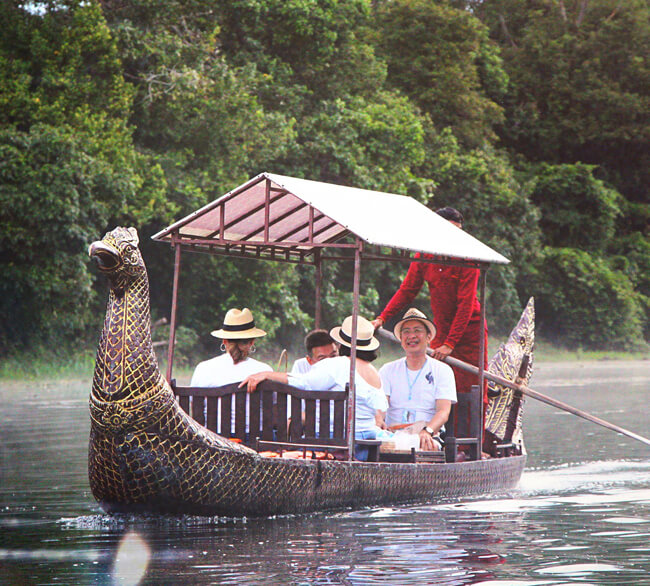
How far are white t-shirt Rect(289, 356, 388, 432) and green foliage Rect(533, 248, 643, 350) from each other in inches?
1185

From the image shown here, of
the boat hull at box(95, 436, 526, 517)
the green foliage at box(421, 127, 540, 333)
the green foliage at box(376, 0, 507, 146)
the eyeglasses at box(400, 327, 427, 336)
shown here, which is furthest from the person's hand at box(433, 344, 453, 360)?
the green foliage at box(376, 0, 507, 146)

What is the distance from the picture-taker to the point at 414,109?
3291 centimetres

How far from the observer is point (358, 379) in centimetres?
875

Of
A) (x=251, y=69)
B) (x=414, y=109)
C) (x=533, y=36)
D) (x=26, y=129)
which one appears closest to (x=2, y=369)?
(x=26, y=129)

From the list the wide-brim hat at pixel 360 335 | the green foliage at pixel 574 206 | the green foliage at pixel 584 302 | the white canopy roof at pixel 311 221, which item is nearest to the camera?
the white canopy roof at pixel 311 221

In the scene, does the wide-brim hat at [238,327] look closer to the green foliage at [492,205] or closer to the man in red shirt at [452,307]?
the man in red shirt at [452,307]

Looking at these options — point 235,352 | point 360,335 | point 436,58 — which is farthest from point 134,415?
point 436,58

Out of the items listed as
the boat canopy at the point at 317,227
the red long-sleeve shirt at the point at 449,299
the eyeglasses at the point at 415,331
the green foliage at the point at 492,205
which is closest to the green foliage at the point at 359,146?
the green foliage at the point at 492,205

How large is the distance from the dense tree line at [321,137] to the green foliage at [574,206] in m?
0.07

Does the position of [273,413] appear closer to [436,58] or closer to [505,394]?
[505,394]

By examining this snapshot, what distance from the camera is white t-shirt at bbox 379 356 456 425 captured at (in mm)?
9477

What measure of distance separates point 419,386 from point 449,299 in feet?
3.87

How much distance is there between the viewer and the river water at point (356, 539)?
660 cm

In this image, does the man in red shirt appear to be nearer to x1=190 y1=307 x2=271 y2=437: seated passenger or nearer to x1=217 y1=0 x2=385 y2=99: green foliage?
x1=190 y1=307 x2=271 y2=437: seated passenger
